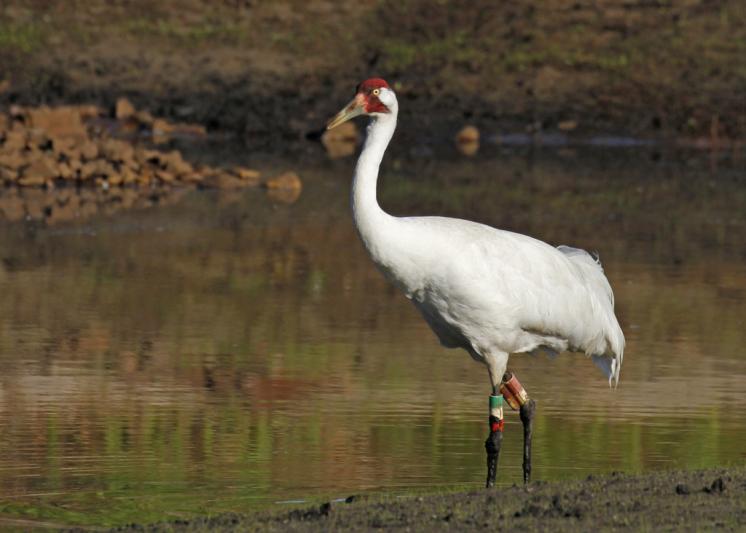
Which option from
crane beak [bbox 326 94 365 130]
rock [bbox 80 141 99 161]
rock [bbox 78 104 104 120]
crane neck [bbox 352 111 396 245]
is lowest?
rock [bbox 80 141 99 161]

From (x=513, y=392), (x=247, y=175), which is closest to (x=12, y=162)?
(x=247, y=175)

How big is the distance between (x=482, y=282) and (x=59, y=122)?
19.7 metres

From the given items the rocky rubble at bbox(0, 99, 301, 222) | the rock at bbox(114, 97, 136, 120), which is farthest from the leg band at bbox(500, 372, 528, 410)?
the rock at bbox(114, 97, 136, 120)

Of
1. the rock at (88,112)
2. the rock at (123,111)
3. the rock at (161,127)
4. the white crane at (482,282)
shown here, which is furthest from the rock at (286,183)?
the white crane at (482,282)

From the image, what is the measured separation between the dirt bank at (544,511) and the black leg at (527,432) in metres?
1.07

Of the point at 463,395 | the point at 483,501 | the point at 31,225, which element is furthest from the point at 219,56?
the point at 483,501

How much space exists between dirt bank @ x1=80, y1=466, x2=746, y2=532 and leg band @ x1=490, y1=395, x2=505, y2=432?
4.23ft

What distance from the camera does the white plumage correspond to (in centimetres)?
849

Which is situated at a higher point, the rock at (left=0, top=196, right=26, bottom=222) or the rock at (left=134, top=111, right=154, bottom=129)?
the rock at (left=134, top=111, right=154, bottom=129)

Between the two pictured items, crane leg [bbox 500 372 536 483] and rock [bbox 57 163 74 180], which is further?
rock [bbox 57 163 74 180]

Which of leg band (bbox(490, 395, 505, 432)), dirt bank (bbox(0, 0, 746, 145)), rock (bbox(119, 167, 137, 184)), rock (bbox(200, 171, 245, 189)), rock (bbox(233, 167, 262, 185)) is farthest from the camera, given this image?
dirt bank (bbox(0, 0, 746, 145))

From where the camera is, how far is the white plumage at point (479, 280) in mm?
8492

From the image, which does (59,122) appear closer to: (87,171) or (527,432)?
(87,171)

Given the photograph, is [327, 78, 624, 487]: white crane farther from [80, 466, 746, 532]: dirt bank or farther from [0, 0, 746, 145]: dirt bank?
[0, 0, 746, 145]: dirt bank
